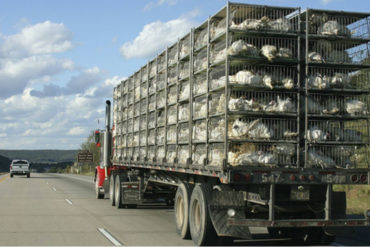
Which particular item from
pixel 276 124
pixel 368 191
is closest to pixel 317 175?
pixel 276 124

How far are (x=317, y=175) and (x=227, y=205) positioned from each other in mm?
1603

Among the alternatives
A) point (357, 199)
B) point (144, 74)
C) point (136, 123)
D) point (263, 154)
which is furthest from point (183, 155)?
point (357, 199)

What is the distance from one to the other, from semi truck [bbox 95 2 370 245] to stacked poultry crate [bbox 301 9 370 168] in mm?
18

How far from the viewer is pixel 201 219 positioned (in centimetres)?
998

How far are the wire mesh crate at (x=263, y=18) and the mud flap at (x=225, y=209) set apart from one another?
2805 mm

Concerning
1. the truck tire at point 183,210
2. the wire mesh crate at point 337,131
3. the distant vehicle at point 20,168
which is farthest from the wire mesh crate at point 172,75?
the distant vehicle at point 20,168

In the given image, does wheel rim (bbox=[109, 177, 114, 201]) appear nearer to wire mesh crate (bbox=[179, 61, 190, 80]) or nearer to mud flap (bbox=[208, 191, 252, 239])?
wire mesh crate (bbox=[179, 61, 190, 80])

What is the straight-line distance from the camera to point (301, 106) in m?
10.2

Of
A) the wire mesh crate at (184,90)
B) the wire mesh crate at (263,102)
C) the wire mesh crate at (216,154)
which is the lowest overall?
the wire mesh crate at (216,154)

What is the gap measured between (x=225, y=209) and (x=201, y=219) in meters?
0.51

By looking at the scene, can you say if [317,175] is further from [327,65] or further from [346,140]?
[327,65]

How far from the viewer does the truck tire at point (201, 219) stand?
9852 mm

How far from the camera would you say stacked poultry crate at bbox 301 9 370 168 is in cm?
1013

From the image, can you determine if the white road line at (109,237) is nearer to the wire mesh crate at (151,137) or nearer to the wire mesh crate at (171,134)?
the wire mesh crate at (171,134)
